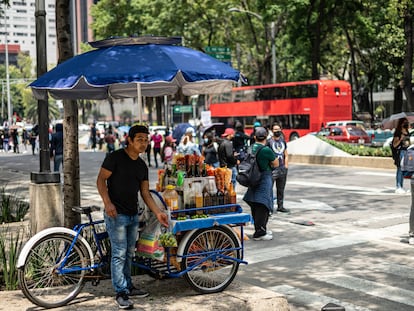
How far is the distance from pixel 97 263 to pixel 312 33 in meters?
33.7

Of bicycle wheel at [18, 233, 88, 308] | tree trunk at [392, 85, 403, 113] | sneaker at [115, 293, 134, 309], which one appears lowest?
sneaker at [115, 293, 134, 309]

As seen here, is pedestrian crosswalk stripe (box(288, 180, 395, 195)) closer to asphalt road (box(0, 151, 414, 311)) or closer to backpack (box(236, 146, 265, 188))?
asphalt road (box(0, 151, 414, 311))

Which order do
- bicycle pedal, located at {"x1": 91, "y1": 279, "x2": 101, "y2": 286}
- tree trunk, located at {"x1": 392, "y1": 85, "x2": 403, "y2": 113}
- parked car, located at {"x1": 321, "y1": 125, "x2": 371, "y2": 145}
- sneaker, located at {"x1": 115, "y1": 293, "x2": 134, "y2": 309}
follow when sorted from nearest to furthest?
sneaker, located at {"x1": 115, "y1": 293, "x2": 134, "y2": 309} → bicycle pedal, located at {"x1": 91, "y1": 279, "x2": 101, "y2": 286} → parked car, located at {"x1": 321, "y1": 125, "x2": 371, "y2": 145} → tree trunk, located at {"x1": 392, "y1": 85, "x2": 403, "y2": 113}

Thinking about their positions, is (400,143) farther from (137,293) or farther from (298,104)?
(298,104)

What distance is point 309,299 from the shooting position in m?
6.73

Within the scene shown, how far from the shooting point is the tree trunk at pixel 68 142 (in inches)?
290

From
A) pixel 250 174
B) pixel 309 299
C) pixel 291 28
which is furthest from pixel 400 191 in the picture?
pixel 291 28

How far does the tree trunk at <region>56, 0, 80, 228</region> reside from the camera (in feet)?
24.2

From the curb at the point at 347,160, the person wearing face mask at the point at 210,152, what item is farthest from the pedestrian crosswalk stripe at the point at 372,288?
the curb at the point at 347,160

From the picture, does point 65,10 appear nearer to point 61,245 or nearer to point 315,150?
point 61,245

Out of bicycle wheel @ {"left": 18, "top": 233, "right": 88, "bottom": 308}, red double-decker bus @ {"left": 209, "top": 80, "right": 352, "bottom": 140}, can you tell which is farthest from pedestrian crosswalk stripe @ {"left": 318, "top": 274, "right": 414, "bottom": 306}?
red double-decker bus @ {"left": 209, "top": 80, "right": 352, "bottom": 140}

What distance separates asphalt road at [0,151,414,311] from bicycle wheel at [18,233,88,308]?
2.21 meters

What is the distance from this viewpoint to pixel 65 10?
7.67 metres

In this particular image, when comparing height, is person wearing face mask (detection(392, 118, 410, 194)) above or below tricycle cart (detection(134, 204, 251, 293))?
above
